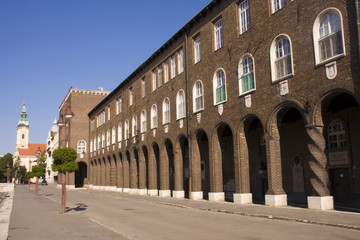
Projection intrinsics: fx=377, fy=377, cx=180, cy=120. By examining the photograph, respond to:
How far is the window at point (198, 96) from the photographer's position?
86.4ft

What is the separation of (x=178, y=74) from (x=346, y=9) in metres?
16.3

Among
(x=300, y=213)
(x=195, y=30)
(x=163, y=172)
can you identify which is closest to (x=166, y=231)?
(x=300, y=213)

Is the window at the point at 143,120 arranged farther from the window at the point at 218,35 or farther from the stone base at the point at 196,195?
the window at the point at 218,35

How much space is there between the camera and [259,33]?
2036 cm

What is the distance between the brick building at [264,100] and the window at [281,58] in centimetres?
5

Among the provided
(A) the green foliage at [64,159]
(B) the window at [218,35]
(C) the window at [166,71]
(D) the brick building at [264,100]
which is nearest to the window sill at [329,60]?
(D) the brick building at [264,100]

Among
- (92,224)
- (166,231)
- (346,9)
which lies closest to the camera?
(166,231)

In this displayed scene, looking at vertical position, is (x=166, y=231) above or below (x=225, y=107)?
below

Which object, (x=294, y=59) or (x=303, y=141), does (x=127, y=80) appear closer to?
(x=303, y=141)

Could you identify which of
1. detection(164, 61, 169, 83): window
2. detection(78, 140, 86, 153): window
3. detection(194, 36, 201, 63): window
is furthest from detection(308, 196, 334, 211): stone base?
detection(78, 140, 86, 153): window

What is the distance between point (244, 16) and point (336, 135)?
28.3ft

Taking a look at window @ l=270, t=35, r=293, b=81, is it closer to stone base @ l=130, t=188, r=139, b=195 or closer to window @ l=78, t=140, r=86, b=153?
stone base @ l=130, t=188, r=139, b=195

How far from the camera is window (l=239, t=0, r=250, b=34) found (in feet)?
71.4

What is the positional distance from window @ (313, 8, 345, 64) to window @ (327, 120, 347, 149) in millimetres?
6295
